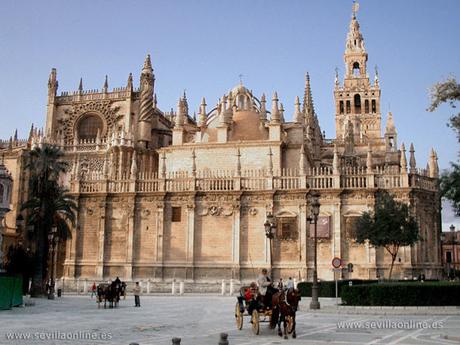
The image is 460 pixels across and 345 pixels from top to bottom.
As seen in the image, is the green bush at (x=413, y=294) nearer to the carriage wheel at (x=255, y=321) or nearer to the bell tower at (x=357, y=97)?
the carriage wheel at (x=255, y=321)

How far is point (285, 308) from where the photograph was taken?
1272 centimetres

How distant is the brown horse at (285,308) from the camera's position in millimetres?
12586

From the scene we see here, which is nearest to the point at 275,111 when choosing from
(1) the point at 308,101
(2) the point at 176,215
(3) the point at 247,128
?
(3) the point at 247,128

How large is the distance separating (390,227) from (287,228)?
7.76m

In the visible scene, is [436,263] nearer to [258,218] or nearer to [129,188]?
[258,218]

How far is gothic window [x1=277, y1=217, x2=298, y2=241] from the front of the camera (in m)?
35.8

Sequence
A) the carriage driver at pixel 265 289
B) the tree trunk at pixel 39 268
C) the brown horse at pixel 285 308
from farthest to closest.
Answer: the tree trunk at pixel 39 268
the carriage driver at pixel 265 289
the brown horse at pixel 285 308

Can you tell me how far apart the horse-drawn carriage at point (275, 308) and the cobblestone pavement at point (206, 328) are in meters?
0.29

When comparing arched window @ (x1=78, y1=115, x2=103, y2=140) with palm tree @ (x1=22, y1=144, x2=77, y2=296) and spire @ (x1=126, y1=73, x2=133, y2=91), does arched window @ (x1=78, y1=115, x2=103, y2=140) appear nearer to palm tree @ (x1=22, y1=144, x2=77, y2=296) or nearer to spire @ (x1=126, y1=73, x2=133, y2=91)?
spire @ (x1=126, y1=73, x2=133, y2=91)

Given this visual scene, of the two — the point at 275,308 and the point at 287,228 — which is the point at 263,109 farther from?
the point at 275,308

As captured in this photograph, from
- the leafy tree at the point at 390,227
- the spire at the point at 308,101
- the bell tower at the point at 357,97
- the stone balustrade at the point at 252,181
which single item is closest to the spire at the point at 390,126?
the bell tower at the point at 357,97

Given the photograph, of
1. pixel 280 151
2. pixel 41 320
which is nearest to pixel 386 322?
pixel 41 320

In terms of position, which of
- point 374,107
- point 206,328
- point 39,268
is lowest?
point 206,328

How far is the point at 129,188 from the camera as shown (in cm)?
3912
